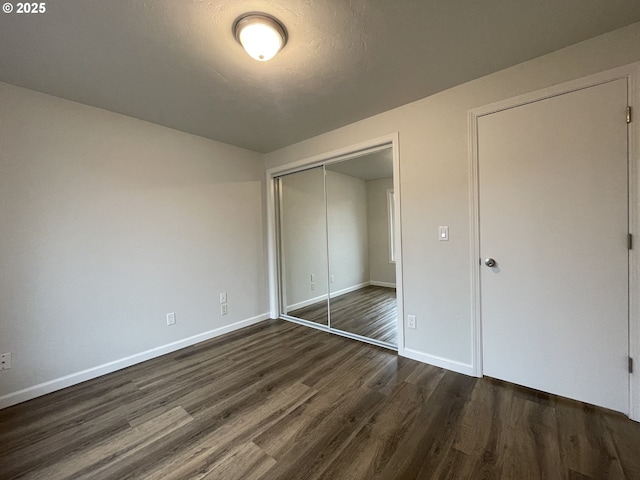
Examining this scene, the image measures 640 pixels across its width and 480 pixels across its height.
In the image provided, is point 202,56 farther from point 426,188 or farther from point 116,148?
point 426,188

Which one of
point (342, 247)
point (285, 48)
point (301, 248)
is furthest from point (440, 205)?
point (301, 248)

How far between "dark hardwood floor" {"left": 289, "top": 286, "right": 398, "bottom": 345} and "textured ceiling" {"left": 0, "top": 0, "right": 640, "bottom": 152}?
6.81 ft

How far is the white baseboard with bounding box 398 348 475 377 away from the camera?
210 cm

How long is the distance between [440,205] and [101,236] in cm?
305

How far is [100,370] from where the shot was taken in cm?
225

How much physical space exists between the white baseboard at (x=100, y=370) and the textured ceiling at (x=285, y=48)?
2315mm

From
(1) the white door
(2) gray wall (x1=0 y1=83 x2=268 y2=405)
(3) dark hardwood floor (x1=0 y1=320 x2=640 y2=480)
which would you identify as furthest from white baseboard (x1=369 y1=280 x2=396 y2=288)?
(2) gray wall (x1=0 y1=83 x2=268 y2=405)

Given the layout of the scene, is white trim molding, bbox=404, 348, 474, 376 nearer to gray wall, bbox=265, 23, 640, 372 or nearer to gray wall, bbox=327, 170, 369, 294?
gray wall, bbox=265, 23, 640, 372

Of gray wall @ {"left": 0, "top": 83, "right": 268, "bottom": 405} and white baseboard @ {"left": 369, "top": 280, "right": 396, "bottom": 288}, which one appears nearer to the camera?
gray wall @ {"left": 0, "top": 83, "right": 268, "bottom": 405}

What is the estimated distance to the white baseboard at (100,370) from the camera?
1890 millimetres

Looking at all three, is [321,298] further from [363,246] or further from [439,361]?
[439,361]

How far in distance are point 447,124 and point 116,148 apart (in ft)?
9.88

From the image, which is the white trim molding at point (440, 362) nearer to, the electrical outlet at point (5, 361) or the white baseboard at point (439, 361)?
the white baseboard at point (439, 361)

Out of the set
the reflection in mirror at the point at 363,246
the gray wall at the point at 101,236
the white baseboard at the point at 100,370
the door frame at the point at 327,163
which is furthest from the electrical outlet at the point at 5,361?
the reflection in mirror at the point at 363,246
